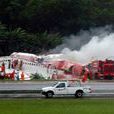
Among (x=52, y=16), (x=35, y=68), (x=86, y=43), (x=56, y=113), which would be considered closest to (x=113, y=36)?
(x=86, y=43)

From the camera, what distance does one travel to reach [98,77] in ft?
212

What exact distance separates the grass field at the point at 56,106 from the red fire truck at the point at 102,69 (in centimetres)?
2449

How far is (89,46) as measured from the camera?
74.2 metres

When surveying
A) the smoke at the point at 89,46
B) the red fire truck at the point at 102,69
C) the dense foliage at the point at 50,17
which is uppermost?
the dense foliage at the point at 50,17

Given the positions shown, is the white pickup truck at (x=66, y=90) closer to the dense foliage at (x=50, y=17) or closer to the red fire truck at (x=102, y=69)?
the red fire truck at (x=102, y=69)

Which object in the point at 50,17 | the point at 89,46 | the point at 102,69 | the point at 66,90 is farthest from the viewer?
the point at 50,17

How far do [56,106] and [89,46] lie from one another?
38.8m

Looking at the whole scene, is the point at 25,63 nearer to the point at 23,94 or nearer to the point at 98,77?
the point at 98,77

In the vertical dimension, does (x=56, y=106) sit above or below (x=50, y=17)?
below

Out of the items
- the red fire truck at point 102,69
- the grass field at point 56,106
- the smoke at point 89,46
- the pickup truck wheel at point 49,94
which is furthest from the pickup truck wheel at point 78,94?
the smoke at point 89,46

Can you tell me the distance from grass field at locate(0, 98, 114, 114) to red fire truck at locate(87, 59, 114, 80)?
24.5 metres

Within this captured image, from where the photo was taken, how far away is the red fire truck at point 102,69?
64438 millimetres

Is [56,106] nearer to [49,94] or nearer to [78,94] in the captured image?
[49,94]

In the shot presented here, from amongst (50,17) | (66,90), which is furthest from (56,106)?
(50,17)
